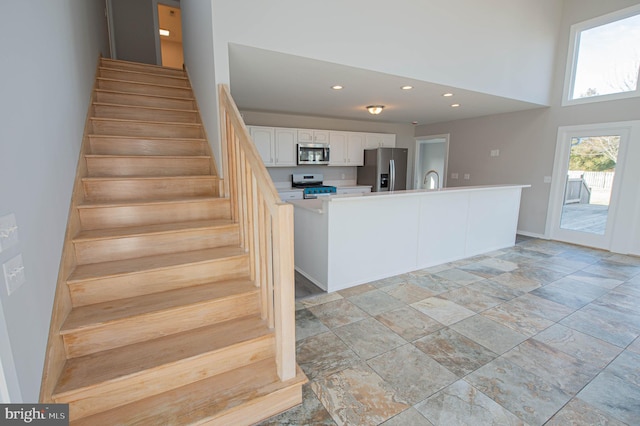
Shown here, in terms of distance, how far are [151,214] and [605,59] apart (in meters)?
6.69

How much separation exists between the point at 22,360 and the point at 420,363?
2.08 m

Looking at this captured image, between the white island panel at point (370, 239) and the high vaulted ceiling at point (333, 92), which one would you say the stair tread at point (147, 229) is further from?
the high vaulted ceiling at point (333, 92)

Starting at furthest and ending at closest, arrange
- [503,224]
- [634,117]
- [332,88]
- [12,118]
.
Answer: [503,224], [634,117], [332,88], [12,118]

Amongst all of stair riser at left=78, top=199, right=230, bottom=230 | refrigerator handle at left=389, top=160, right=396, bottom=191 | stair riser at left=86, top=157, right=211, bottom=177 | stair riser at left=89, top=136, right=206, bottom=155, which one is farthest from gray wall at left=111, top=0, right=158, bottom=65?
refrigerator handle at left=389, top=160, right=396, bottom=191

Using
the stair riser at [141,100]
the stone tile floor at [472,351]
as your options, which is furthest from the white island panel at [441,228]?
the stair riser at [141,100]

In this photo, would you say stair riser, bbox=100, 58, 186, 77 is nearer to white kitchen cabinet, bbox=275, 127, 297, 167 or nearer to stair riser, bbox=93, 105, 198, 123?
stair riser, bbox=93, 105, 198, 123

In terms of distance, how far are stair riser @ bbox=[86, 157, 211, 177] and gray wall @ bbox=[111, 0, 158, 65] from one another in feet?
13.5

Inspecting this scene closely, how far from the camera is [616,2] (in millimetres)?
4359

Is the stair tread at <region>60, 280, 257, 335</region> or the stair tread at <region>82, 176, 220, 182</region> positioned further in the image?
the stair tread at <region>82, 176, 220, 182</region>

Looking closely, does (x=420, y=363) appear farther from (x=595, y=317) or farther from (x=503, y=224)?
(x=503, y=224)

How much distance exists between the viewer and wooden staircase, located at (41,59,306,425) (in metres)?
1.41

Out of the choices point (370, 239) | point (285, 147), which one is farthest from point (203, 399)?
point (285, 147)

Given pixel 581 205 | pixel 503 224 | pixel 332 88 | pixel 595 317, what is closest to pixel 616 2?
pixel 581 205

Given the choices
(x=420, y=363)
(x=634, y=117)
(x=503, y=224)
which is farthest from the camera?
(x=503, y=224)
